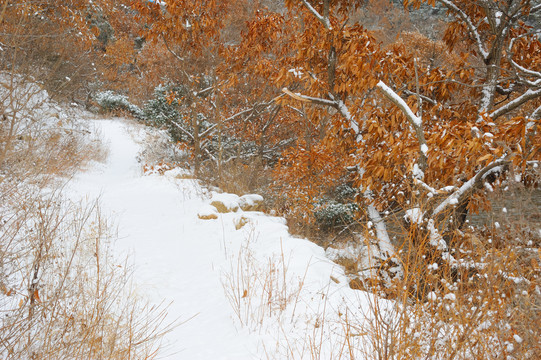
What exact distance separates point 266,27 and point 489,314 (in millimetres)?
6587

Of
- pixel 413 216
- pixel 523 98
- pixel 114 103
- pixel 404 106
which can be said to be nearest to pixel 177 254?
pixel 413 216

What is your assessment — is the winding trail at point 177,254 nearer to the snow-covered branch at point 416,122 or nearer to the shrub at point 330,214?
the snow-covered branch at point 416,122

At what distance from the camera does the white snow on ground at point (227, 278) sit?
9.30ft

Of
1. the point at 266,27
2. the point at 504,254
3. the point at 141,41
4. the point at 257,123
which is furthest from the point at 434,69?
the point at 141,41

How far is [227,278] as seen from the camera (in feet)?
13.1

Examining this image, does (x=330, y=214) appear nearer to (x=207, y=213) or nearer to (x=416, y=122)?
(x=207, y=213)

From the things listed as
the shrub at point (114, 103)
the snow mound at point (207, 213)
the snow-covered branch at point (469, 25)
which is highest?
the shrub at point (114, 103)

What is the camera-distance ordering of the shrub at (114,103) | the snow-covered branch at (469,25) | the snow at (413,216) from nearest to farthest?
the snow at (413,216), the snow-covered branch at (469,25), the shrub at (114,103)

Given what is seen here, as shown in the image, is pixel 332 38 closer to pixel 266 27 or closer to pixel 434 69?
pixel 434 69

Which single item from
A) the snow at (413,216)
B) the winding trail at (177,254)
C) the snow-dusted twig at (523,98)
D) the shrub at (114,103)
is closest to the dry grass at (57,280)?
the winding trail at (177,254)

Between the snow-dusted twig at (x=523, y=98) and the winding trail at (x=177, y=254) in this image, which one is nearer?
the winding trail at (x=177, y=254)

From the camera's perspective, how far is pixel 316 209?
7.56m

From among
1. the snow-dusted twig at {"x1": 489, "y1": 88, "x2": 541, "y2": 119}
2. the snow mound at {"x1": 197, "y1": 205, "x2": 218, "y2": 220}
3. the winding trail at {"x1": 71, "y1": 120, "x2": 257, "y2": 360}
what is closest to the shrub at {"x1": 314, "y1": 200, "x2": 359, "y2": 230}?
the snow mound at {"x1": 197, "y1": 205, "x2": 218, "y2": 220}

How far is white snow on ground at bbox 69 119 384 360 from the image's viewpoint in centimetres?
283
